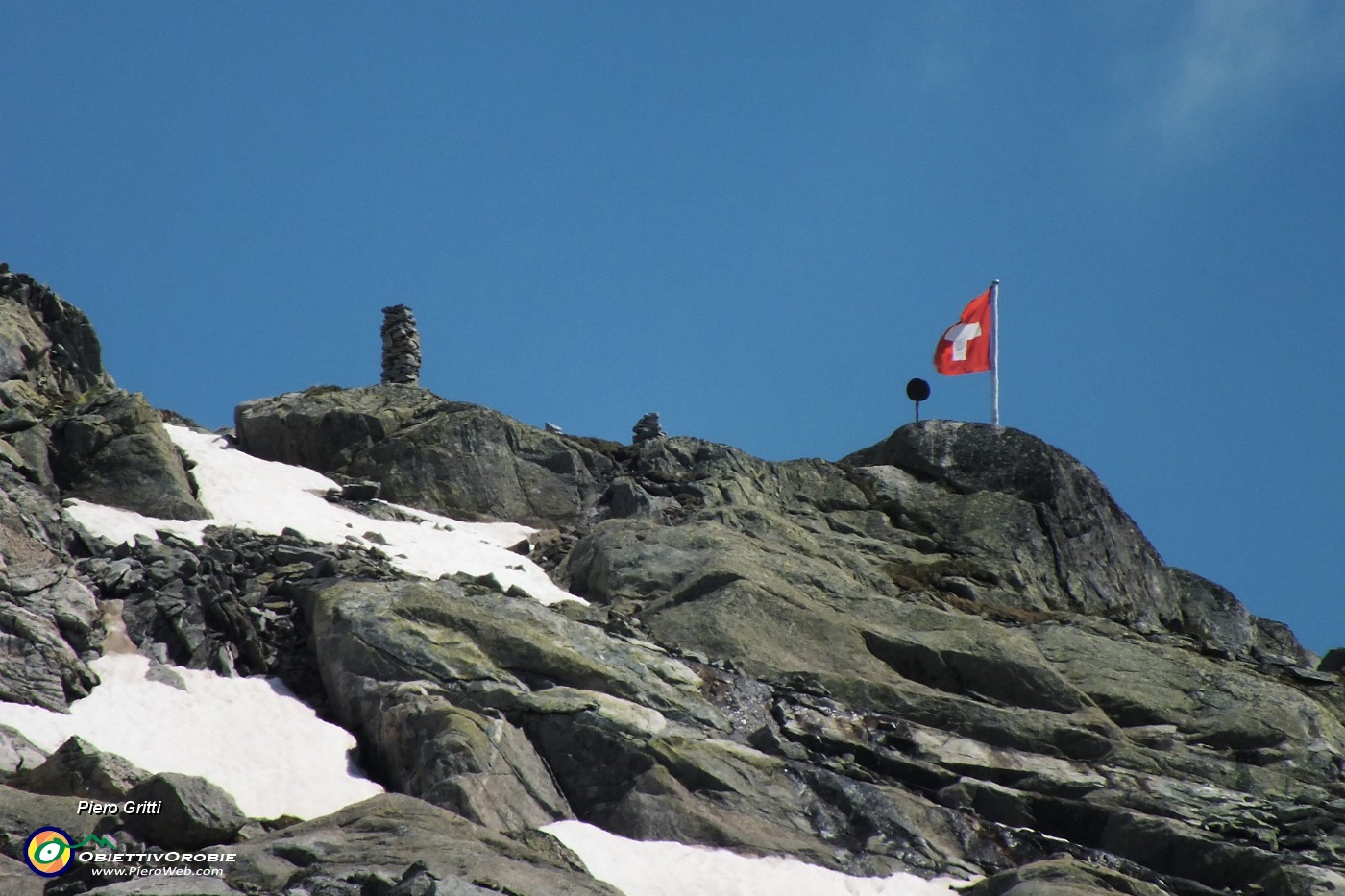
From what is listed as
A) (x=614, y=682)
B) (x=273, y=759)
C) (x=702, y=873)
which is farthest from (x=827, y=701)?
(x=273, y=759)

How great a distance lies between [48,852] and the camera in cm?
1630

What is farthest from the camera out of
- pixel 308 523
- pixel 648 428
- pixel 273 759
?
pixel 648 428

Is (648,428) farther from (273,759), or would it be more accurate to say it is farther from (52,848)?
(52,848)

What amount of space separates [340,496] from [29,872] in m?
23.6

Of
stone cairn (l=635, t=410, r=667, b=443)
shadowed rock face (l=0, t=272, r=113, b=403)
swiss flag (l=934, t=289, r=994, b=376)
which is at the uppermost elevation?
swiss flag (l=934, t=289, r=994, b=376)

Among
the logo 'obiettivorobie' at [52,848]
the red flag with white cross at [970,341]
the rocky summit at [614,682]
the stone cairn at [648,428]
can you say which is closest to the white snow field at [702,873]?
the rocky summit at [614,682]

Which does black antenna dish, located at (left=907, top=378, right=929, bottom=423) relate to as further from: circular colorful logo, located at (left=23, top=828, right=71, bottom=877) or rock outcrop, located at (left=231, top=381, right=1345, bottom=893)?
circular colorful logo, located at (left=23, top=828, right=71, bottom=877)

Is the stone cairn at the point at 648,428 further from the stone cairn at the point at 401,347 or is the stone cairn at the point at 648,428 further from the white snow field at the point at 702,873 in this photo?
the white snow field at the point at 702,873

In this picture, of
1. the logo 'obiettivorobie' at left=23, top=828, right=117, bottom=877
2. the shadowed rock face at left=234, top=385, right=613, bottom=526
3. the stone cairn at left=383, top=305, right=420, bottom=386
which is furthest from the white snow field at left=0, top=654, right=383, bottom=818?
the stone cairn at left=383, top=305, right=420, bottom=386

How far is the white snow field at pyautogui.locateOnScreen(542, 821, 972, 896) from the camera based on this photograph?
21781mm

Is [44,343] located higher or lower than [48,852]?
higher

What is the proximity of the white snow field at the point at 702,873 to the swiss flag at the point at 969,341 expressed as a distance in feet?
98.6

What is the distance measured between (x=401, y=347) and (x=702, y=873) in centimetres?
3388

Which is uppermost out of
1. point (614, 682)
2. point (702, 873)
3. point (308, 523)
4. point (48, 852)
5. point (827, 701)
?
point (308, 523)
